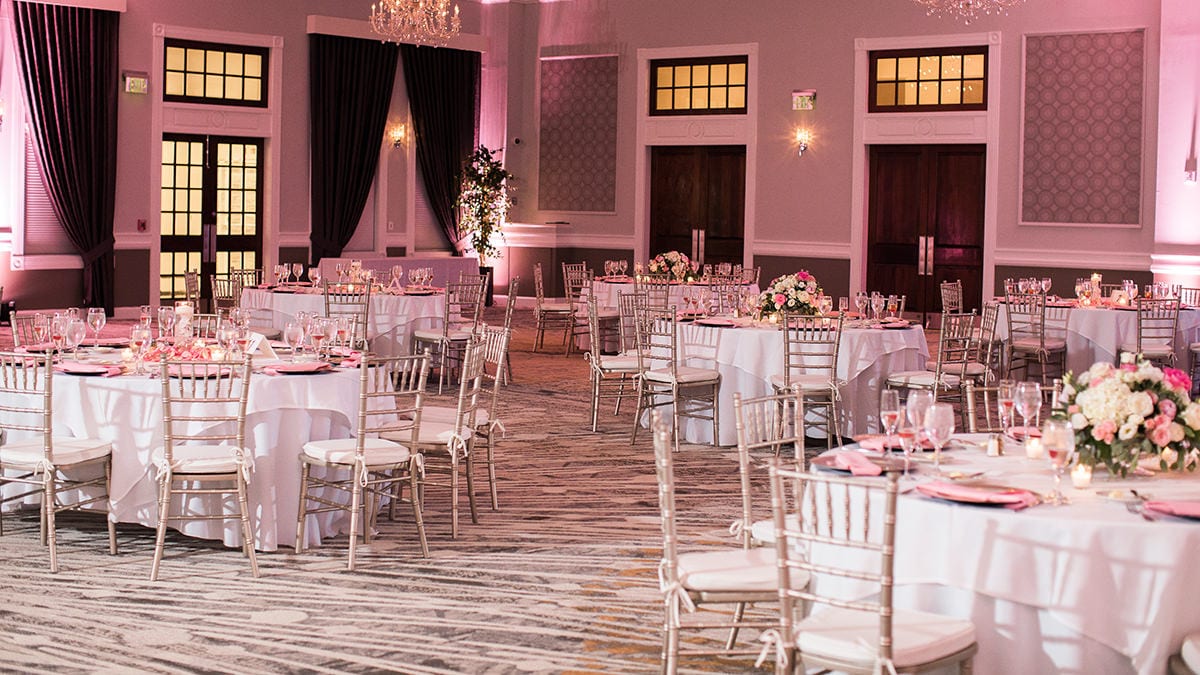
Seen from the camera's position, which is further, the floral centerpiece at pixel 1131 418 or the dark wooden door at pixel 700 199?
the dark wooden door at pixel 700 199

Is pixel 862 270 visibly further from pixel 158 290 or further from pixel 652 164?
pixel 158 290

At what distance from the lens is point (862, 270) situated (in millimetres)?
17641

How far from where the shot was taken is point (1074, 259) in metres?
16.0

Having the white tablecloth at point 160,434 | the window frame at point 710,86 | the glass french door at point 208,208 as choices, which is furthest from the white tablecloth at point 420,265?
the white tablecloth at point 160,434

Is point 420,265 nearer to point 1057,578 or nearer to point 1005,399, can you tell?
point 1005,399

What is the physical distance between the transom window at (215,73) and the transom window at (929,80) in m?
7.52

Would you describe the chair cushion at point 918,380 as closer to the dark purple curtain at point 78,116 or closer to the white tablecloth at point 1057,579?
the white tablecloth at point 1057,579

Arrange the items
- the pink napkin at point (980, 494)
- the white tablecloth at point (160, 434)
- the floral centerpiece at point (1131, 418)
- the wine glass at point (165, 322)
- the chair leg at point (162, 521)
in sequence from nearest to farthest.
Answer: the pink napkin at point (980, 494) → the floral centerpiece at point (1131, 418) → the chair leg at point (162, 521) → the white tablecloth at point (160, 434) → the wine glass at point (165, 322)

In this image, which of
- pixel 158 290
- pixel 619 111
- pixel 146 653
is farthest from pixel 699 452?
pixel 619 111

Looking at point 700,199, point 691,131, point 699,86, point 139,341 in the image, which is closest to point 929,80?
point 699,86

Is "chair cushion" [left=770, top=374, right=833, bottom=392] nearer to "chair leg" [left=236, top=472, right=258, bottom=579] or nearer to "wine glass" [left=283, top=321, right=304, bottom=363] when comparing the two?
"wine glass" [left=283, top=321, right=304, bottom=363]

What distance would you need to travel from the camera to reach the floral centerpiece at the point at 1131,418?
14.0 feet

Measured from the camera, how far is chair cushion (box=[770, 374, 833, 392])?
8797mm

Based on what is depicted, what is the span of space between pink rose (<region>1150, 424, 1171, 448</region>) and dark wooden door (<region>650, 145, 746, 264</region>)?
14276 millimetres
